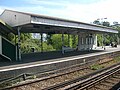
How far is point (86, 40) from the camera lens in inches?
1510

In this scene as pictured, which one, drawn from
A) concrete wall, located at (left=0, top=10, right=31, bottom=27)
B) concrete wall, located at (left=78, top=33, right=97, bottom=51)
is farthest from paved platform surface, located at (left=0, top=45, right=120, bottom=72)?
concrete wall, located at (left=78, top=33, right=97, bottom=51)

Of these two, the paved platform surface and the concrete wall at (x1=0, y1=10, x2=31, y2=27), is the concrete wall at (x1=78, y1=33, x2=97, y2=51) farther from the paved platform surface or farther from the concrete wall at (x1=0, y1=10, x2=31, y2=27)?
the concrete wall at (x1=0, y1=10, x2=31, y2=27)

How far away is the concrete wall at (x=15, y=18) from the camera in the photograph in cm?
1839

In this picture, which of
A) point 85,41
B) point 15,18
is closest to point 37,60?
point 15,18

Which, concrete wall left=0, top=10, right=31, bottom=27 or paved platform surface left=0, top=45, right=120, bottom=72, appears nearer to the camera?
paved platform surface left=0, top=45, right=120, bottom=72

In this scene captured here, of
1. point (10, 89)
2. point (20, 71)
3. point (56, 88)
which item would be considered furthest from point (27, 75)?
point (56, 88)

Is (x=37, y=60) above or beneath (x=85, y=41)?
beneath

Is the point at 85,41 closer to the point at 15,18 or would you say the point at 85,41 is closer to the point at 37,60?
the point at 37,60

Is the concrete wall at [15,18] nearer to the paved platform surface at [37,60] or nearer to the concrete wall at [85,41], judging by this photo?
the paved platform surface at [37,60]

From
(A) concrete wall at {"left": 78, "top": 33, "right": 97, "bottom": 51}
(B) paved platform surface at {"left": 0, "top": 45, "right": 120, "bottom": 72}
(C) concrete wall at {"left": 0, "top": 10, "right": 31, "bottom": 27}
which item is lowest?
(B) paved platform surface at {"left": 0, "top": 45, "right": 120, "bottom": 72}

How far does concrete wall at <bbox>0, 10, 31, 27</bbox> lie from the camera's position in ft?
60.3

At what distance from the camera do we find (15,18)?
2044cm

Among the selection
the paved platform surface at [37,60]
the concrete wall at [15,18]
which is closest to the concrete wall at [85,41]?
the paved platform surface at [37,60]

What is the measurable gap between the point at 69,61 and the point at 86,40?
1930cm
